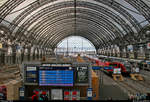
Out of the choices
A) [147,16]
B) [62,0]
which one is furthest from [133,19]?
[62,0]

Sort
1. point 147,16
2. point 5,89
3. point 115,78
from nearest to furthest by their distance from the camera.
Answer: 1. point 5,89
2. point 115,78
3. point 147,16

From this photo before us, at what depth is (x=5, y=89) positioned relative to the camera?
9211mm

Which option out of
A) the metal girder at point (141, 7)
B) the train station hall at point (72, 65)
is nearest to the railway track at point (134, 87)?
the train station hall at point (72, 65)

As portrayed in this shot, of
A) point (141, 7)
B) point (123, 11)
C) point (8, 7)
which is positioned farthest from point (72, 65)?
point (123, 11)

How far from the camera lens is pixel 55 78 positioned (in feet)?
31.4

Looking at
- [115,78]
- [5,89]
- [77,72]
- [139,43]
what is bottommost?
[115,78]

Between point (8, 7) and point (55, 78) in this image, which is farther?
point (8, 7)

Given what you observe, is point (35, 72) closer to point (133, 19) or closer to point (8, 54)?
point (8, 54)

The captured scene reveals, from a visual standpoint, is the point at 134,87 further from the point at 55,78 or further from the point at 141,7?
the point at 141,7

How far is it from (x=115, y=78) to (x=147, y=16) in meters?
16.4

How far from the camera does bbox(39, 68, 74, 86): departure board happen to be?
31.4ft

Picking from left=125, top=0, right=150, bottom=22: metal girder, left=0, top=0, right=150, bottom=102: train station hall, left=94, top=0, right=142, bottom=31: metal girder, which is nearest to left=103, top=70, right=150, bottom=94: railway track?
left=0, top=0, right=150, bottom=102: train station hall

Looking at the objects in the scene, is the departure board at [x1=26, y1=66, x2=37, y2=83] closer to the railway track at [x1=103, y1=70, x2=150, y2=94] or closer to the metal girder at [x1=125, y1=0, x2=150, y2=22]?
the railway track at [x1=103, y1=70, x2=150, y2=94]

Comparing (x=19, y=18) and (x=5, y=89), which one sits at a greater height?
(x=19, y=18)
